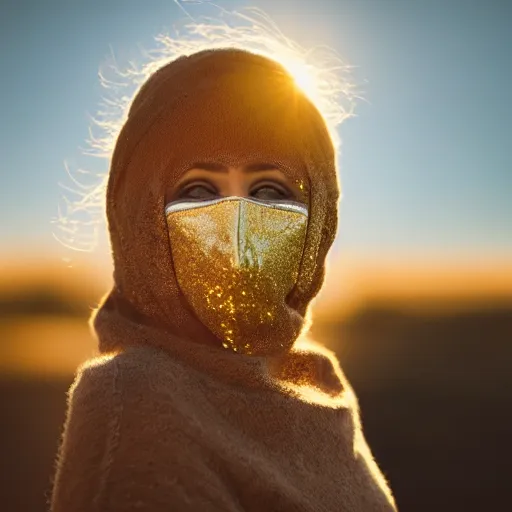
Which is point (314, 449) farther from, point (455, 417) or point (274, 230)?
point (455, 417)

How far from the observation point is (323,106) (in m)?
2.55

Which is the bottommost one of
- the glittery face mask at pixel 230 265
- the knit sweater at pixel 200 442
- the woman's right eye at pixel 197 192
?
the knit sweater at pixel 200 442

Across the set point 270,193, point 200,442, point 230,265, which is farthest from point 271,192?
point 200,442

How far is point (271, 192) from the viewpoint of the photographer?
1.88 metres

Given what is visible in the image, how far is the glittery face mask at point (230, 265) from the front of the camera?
1664 millimetres

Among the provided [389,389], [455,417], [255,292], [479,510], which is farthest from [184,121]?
[389,389]

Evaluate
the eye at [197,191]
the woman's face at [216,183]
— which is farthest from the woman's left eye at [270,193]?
the eye at [197,191]

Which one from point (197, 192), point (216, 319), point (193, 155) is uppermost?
point (193, 155)

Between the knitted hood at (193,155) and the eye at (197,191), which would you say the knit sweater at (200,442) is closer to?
the knitted hood at (193,155)

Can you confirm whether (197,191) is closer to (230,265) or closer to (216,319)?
(230,265)

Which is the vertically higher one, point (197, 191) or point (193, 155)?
point (193, 155)

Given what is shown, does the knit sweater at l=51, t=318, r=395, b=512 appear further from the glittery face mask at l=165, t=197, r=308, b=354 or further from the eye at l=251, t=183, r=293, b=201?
the eye at l=251, t=183, r=293, b=201

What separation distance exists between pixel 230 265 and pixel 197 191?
0.31 meters

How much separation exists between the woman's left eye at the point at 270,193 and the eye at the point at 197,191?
0.14m
